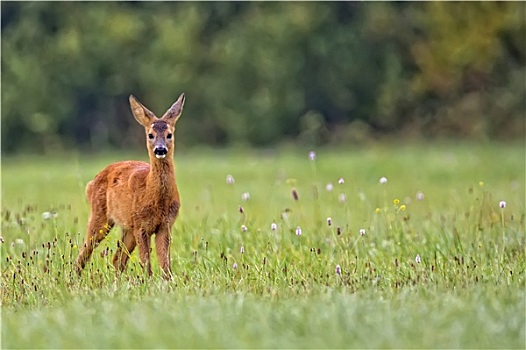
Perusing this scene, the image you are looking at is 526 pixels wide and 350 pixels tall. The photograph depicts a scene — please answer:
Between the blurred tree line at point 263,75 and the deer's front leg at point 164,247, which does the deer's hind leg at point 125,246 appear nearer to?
the deer's front leg at point 164,247

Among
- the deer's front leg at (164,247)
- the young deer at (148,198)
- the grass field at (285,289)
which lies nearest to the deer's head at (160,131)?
the young deer at (148,198)

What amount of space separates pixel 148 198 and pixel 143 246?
0.35 meters

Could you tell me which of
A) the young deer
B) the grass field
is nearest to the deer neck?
the young deer

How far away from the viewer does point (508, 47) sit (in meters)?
30.1

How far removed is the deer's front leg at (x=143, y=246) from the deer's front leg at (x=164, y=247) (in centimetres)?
8

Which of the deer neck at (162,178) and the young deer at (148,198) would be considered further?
the deer neck at (162,178)

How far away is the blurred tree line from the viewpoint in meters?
30.1

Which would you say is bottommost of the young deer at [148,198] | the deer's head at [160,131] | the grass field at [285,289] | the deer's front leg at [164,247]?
the grass field at [285,289]

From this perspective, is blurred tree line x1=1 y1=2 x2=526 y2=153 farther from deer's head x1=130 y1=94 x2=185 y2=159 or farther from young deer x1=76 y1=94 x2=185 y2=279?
Answer: deer's head x1=130 y1=94 x2=185 y2=159

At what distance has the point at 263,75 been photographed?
101 ft

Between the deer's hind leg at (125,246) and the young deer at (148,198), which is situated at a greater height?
the young deer at (148,198)

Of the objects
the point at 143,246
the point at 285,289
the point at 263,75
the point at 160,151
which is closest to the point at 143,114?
the point at 160,151

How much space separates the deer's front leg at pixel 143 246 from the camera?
793 centimetres

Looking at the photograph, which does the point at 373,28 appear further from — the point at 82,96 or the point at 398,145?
the point at 82,96
